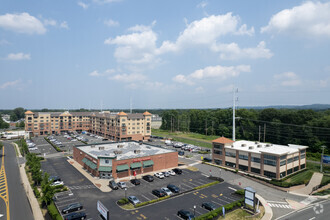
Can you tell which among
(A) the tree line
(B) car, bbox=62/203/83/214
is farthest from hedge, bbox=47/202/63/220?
(A) the tree line

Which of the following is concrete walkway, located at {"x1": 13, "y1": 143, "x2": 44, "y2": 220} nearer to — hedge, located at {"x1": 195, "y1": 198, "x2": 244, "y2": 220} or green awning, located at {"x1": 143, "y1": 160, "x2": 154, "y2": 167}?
green awning, located at {"x1": 143, "y1": 160, "x2": 154, "y2": 167}

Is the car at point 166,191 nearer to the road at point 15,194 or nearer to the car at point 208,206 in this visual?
the car at point 208,206

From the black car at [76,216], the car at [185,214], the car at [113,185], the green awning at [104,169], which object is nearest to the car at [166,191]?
the car at [185,214]

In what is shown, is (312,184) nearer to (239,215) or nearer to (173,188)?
(239,215)

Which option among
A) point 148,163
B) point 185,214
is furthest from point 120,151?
point 185,214

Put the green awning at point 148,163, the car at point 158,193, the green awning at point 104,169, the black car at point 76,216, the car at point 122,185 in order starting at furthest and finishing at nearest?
1. the green awning at point 148,163
2. the green awning at point 104,169
3. the car at point 122,185
4. the car at point 158,193
5. the black car at point 76,216

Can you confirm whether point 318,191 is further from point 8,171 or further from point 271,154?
point 8,171

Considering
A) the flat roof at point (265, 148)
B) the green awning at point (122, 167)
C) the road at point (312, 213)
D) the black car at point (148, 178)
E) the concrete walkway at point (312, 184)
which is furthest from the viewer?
the flat roof at point (265, 148)

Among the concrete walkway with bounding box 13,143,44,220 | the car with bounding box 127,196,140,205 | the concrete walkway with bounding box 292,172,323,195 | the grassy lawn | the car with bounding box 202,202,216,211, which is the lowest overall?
the concrete walkway with bounding box 292,172,323,195
